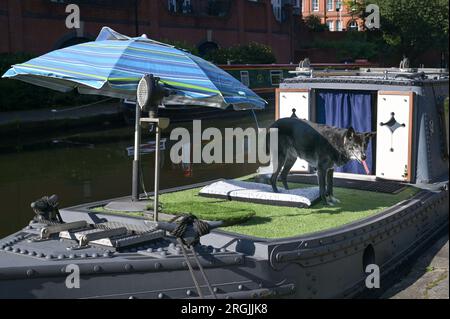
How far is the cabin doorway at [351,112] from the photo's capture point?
33.5 ft

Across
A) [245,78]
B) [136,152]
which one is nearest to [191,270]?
[136,152]

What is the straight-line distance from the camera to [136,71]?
23.8ft

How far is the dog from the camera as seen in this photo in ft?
26.9

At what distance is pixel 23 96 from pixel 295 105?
18.7m

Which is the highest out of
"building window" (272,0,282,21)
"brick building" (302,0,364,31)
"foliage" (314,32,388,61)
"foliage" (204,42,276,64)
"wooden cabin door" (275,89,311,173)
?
"brick building" (302,0,364,31)

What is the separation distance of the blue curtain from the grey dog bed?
1.93 meters

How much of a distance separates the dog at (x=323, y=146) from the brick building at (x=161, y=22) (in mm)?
24452

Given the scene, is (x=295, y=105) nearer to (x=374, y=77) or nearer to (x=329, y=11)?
(x=374, y=77)

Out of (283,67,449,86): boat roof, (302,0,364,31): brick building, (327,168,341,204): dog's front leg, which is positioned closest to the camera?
(327,168,341,204): dog's front leg

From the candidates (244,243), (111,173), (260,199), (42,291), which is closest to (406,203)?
(260,199)

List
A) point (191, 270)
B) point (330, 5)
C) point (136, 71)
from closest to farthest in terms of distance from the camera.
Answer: point (191, 270) → point (136, 71) → point (330, 5)

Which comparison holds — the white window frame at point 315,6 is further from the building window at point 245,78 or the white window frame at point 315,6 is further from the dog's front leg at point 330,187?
the dog's front leg at point 330,187

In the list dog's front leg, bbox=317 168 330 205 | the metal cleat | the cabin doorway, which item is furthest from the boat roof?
the metal cleat

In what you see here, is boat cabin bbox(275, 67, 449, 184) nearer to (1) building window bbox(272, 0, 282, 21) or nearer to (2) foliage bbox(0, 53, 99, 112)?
(2) foliage bbox(0, 53, 99, 112)
